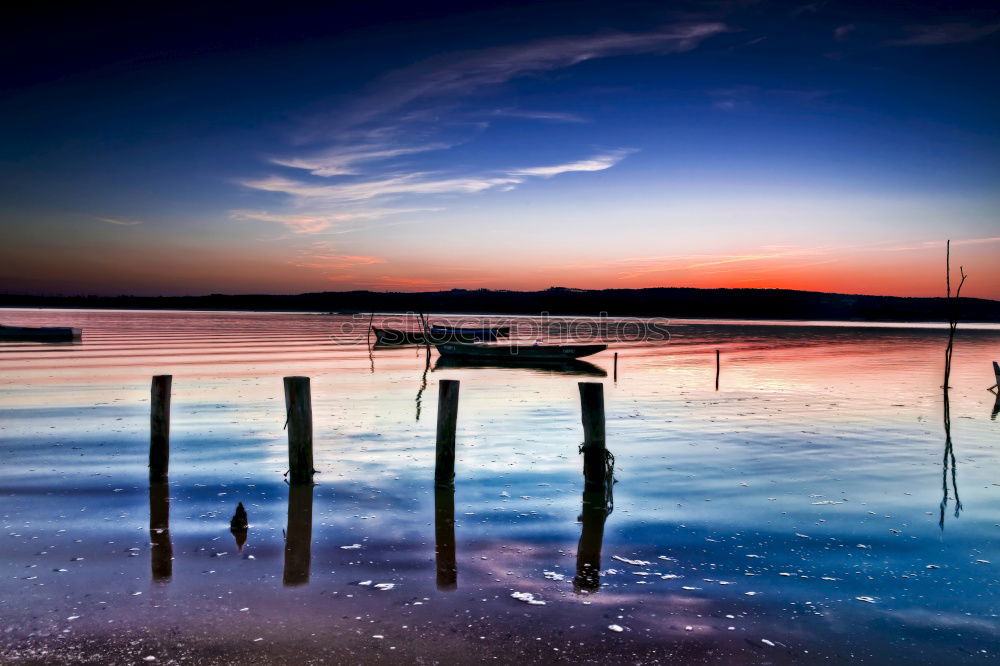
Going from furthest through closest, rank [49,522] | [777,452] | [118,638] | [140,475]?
[777,452]
[140,475]
[49,522]
[118,638]

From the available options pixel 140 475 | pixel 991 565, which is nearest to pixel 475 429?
pixel 140 475

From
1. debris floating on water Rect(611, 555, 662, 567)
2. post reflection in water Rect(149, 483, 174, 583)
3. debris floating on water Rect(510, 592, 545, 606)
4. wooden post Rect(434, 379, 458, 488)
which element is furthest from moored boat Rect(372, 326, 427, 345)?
debris floating on water Rect(510, 592, 545, 606)

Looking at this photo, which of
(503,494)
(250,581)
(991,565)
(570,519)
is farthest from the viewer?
(503,494)

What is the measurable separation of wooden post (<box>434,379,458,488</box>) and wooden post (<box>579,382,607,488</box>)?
208 centimetres

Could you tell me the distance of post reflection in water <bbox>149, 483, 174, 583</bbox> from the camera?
750 centimetres

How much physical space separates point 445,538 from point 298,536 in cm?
179

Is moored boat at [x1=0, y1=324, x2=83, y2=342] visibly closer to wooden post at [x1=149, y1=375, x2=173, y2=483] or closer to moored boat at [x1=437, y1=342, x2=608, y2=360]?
moored boat at [x1=437, y1=342, x2=608, y2=360]

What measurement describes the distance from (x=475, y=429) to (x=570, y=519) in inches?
308

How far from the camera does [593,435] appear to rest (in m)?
11.2

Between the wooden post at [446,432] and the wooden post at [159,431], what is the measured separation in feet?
14.6

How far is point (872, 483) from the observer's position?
12156mm

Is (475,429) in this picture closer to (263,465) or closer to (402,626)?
(263,465)

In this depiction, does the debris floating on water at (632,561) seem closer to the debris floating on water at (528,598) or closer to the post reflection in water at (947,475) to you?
the debris floating on water at (528,598)

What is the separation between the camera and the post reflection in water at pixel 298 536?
7.46 m
